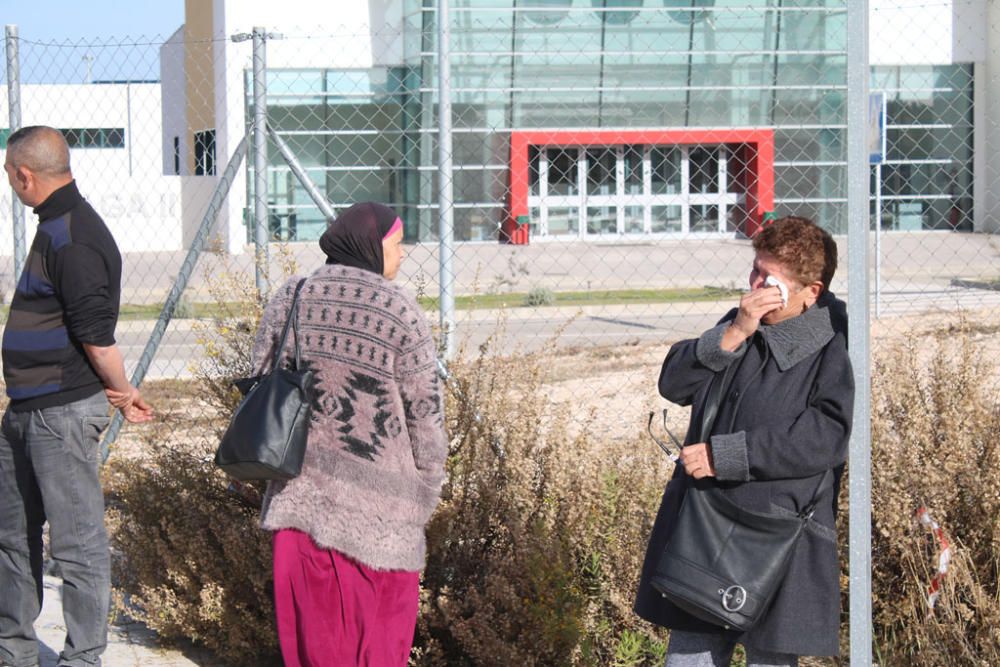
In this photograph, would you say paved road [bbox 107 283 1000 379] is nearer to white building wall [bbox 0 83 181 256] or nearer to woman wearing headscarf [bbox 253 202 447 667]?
white building wall [bbox 0 83 181 256]

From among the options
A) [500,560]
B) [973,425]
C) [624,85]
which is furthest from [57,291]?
[624,85]

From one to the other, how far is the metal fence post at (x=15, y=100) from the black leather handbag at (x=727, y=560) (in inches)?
167

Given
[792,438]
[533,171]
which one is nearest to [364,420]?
[792,438]

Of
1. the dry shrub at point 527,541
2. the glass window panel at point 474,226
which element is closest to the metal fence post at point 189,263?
the dry shrub at point 527,541

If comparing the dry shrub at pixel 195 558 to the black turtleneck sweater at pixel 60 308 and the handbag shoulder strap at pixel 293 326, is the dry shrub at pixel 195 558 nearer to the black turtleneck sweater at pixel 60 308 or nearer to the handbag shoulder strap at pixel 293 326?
the black turtleneck sweater at pixel 60 308

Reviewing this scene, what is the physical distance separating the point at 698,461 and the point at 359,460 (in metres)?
0.95

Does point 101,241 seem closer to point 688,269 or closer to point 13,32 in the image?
point 13,32

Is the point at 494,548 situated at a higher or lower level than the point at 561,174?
lower

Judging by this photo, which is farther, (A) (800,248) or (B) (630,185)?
(B) (630,185)

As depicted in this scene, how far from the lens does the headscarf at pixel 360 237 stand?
3.47 metres

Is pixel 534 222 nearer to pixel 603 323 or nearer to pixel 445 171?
pixel 603 323

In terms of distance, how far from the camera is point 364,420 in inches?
134

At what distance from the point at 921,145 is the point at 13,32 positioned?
96.9 feet

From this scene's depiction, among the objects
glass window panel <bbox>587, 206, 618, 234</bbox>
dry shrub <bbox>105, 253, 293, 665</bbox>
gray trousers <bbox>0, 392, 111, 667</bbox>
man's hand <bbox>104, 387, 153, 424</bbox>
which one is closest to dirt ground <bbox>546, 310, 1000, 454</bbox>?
dry shrub <bbox>105, 253, 293, 665</bbox>
